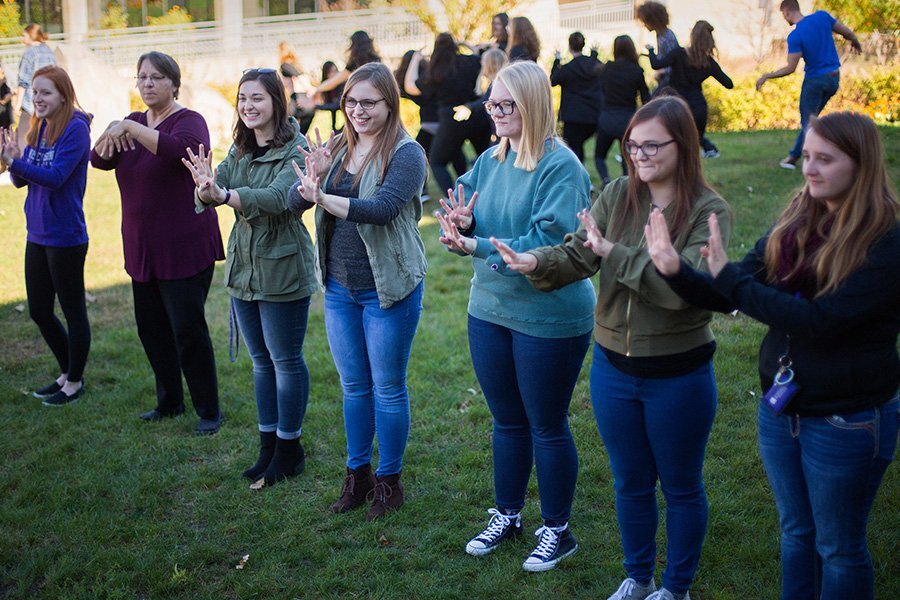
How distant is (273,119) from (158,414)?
6.97 feet

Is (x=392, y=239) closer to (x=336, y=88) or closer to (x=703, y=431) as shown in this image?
(x=703, y=431)

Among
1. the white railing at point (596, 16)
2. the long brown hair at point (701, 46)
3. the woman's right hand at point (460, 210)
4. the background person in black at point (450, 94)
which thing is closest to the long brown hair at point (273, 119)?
the woman's right hand at point (460, 210)

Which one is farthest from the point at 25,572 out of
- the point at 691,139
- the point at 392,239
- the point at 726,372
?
the point at 726,372

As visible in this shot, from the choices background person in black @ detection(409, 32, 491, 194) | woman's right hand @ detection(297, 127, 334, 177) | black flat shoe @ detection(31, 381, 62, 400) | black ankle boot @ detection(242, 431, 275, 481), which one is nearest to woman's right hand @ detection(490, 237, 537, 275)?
woman's right hand @ detection(297, 127, 334, 177)

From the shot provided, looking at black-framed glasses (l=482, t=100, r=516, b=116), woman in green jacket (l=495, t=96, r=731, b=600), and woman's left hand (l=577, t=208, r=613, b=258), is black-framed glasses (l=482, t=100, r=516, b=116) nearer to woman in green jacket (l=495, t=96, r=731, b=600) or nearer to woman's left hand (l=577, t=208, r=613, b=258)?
woman in green jacket (l=495, t=96, r=731, b=600)

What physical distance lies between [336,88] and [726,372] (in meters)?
7.34

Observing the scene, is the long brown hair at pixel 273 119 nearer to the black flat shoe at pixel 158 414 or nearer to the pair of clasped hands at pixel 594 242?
the pair of clasped hands at pixel 594 242

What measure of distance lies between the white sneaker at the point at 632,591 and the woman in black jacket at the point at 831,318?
717 mm

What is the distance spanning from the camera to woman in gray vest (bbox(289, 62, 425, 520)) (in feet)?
12.5

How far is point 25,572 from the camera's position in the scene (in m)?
3.67

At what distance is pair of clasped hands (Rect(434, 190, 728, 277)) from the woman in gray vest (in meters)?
0.41

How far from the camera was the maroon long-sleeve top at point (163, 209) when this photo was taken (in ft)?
15.4

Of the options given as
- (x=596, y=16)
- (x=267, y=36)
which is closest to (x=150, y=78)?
(x=267, y=36)

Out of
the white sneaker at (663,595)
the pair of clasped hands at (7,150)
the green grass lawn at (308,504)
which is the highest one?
the pair of clasped hands at (7,150)
